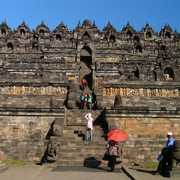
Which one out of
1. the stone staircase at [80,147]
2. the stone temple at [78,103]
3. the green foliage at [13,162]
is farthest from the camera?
the stone temple at [78,103]

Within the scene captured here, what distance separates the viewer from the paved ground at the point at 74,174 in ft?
34.1

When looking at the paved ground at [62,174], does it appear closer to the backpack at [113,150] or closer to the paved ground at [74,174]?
the paved ground at [74,174]

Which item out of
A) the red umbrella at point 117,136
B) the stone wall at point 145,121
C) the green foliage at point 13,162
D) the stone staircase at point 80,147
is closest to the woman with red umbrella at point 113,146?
the red umbrella at point 117,136

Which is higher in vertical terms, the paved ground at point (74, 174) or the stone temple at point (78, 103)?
the stone temple at point (78, 103)

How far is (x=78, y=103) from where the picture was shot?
22672 millimetres

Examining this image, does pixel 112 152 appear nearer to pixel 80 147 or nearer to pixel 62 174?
pixel 62 174

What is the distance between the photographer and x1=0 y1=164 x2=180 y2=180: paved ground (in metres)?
10.4

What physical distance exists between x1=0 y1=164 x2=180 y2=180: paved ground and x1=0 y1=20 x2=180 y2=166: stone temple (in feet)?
4.41

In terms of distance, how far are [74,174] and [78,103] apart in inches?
460

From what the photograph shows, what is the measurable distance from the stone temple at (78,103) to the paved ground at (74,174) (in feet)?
4.41

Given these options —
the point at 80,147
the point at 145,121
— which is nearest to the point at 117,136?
the point at 80,147

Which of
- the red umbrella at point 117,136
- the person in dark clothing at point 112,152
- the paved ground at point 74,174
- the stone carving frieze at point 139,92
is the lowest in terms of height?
the paved ground at point 74,174

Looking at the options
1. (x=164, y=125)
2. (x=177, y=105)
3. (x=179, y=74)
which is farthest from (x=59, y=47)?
(x=164, y=125)

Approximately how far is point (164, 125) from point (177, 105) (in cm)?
486
